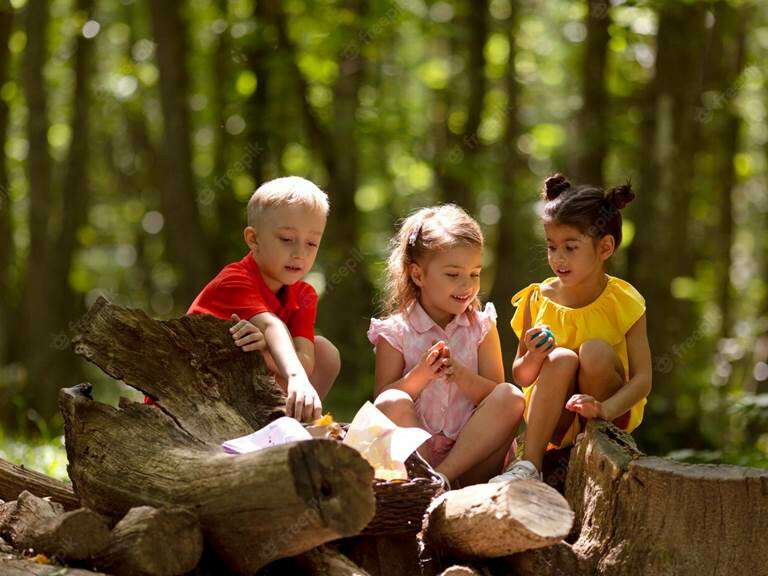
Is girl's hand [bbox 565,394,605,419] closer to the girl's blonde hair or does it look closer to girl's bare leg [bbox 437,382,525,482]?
girl's bare leg [bbox 437,382,525,482]

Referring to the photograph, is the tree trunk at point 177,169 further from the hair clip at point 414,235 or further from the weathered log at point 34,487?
the hair clip at point 414,235

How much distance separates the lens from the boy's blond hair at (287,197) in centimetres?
534

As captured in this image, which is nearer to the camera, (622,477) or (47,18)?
(622,477)

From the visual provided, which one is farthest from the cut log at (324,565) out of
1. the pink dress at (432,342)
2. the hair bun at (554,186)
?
the hair bun at (554,186)

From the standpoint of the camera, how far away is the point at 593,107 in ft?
42.6

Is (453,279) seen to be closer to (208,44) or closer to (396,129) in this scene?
(396,129)

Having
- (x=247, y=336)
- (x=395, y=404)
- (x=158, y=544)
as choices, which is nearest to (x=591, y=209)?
(x=395, y=404)

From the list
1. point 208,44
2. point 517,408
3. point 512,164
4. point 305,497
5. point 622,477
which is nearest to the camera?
point 305,497

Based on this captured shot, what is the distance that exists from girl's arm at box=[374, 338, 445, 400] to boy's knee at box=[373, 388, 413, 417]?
0.09 meters

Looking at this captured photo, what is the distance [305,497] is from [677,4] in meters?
9.18

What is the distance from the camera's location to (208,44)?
66.9 feet

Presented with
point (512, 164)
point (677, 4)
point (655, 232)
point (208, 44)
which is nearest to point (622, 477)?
point (655, 232)

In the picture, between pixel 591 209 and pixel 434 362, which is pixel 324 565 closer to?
pixel 434 362

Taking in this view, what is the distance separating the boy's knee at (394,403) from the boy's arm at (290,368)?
0.30 m
